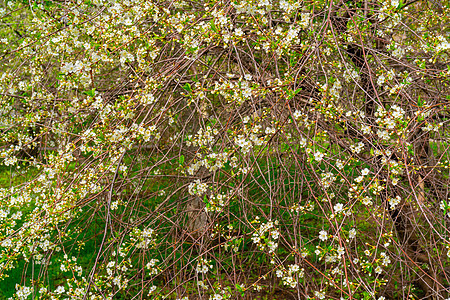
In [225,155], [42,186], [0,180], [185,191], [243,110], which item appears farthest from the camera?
[0,180]

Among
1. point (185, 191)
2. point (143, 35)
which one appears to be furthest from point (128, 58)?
point (185, 191)

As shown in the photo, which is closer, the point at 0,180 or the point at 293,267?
the point at 293,267

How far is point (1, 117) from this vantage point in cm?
358

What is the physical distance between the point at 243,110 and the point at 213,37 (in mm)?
875

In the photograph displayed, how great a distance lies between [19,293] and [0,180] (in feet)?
19.7

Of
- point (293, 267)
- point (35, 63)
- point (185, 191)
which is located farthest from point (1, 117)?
point (293, 267)

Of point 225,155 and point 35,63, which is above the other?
point 35,63

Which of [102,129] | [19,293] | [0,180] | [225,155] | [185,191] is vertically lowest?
[0,180]

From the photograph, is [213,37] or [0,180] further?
[0,180]

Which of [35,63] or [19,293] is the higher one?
[35,63]

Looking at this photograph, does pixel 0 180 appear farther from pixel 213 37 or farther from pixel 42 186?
pixel 213 37

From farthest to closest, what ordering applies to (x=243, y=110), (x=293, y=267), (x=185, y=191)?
(x=185, y=191), (x=243, y=110), (x=293, y=267)

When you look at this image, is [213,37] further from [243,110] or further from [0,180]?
[0,180]

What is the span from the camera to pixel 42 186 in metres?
2.64
